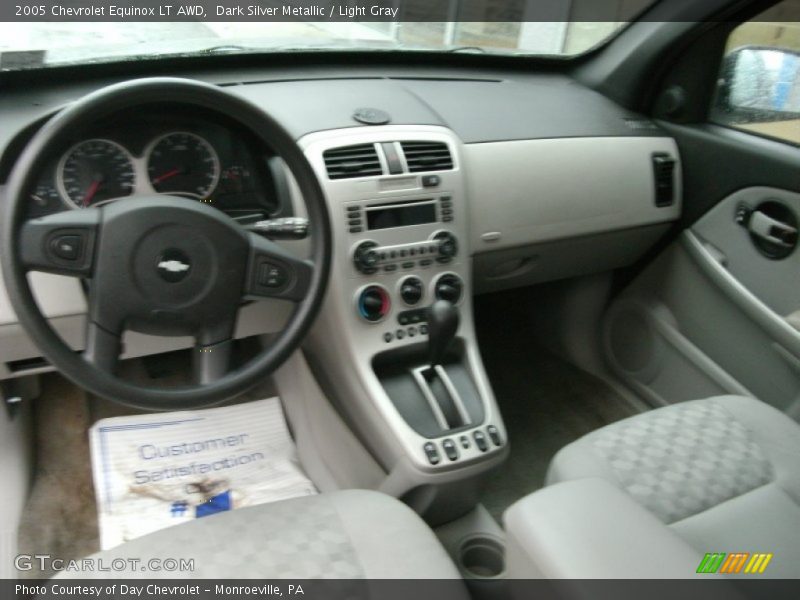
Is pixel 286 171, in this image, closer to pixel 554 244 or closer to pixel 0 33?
pixel 0 33

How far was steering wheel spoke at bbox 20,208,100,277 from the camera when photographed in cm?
94

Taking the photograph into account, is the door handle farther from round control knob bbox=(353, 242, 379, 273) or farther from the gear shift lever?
round control knob bbox=(353, 242, 379, 273)

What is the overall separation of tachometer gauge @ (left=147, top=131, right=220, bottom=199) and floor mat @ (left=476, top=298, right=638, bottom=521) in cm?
114

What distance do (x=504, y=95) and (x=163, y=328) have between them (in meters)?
1.21

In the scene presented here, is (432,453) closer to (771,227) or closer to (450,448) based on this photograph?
(450,448)

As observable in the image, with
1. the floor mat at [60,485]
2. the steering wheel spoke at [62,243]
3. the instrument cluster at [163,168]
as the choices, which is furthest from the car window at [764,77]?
the floor mat at [60,485]

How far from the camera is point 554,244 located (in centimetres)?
178

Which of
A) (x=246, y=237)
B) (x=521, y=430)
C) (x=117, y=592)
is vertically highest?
(x=246, y=237)

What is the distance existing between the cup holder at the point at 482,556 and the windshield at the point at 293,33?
131 cm

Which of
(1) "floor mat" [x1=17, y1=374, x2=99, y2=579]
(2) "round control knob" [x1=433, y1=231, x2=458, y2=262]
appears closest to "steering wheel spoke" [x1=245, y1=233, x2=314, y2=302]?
(2) "round control knob" [x1=433, y1=231, x2=458, y2=262]

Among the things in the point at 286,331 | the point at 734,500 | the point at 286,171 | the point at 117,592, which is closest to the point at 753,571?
the point at 734,500

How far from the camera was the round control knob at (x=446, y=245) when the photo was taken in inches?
58.2

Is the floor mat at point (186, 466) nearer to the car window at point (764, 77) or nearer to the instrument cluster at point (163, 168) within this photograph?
the instrument cluster at point (163, 168)

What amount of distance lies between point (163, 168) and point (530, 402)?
1480mm
